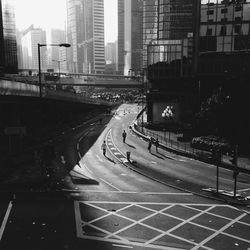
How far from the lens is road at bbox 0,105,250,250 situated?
41.9ft

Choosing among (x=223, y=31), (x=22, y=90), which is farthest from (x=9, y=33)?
(x=22, y=90)

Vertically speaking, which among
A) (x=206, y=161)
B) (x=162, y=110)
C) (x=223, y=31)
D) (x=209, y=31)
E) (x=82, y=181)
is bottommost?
(x=206, y=161)

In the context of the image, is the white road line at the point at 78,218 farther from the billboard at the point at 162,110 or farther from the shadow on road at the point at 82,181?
the billboard at the point at 162,110

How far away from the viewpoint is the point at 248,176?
77.3 ft

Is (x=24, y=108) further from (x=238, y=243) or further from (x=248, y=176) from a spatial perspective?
(x=238, y=243)

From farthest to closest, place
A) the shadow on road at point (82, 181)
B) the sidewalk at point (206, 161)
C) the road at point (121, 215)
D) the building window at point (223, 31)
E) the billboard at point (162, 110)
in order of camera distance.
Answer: the billboard at point (162, 110)
the building window at point (223, 31)
the shadow on road at point (82, 181)
the sidewalk at point (206, 161)
the road at point (121, 215)

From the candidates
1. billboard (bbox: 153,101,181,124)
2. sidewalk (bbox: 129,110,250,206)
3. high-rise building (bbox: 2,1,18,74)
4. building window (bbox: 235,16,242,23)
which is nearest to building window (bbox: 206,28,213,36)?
building window (bbox: 235,16,242,23)

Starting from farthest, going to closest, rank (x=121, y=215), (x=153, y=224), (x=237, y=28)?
(x=237, y=28)
(x=121, y=215)
(x=153, y=224)

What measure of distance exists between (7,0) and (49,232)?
91648mm

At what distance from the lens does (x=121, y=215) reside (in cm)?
1570

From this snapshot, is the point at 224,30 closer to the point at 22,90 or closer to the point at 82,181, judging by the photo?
the point at 22,90

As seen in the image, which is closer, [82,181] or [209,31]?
[82,181]

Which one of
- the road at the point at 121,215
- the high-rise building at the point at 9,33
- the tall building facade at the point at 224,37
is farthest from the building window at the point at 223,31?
the high-rise building at the point at 9,33

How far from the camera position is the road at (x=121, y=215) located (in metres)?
12.8
